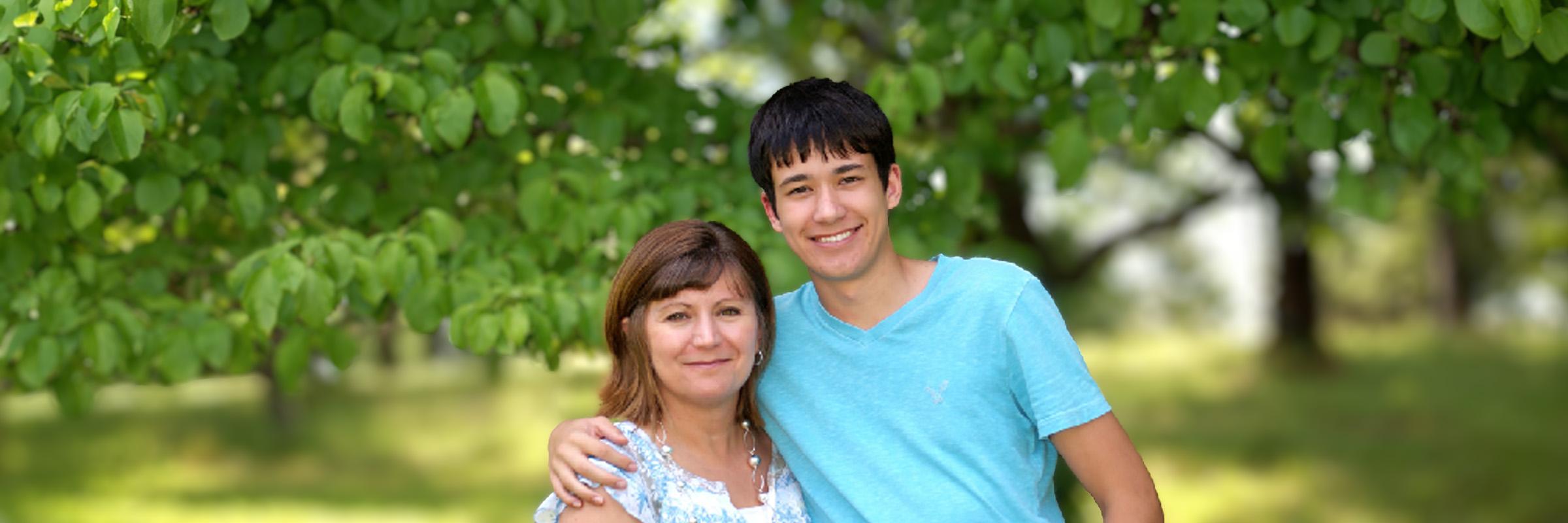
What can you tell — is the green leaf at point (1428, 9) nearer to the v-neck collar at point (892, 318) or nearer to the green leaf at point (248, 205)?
the v-neck collar at point (892, 318)

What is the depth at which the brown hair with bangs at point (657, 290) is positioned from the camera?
9.50 feet

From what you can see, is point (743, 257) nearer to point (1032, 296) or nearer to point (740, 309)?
point (740, 309)

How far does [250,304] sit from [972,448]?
220cm

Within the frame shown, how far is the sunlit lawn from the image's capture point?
45.5 ft

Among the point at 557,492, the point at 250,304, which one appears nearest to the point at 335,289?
the point at 250,304

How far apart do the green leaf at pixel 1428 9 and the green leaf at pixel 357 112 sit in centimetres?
296

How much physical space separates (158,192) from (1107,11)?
2.97 meters

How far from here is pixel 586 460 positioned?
2.86 m

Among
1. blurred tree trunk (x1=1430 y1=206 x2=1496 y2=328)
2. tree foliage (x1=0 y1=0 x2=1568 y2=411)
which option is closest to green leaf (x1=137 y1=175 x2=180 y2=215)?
tree foliage (x1=0 y1=0 x2=1568 y2=411)

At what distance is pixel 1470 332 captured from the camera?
2003 centimetres

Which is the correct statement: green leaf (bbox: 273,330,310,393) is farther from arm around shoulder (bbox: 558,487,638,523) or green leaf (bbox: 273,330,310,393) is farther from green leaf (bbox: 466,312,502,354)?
arm around shoulder (bbox: 558,487,638,523)

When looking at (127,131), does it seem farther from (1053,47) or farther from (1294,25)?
(1294,25)

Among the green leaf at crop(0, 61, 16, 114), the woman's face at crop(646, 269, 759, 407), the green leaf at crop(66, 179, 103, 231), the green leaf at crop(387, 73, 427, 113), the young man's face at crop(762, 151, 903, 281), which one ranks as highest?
the green leaf at crop(387, 73, 427, 113)

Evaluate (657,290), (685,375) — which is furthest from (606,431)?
(657,290)
